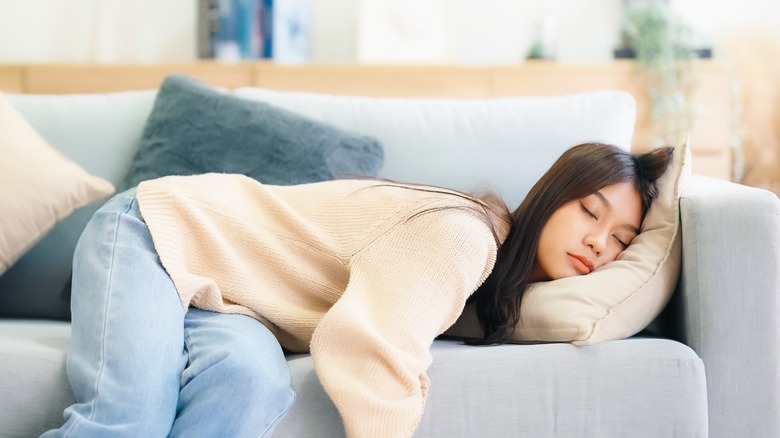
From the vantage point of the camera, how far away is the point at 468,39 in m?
3.67

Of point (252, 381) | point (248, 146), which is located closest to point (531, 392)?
point (252, 381)

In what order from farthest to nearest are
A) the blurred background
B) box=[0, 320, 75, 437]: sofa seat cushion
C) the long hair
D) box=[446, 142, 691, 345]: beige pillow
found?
1. the blurred background
2. the long hair
3. box=[446, 142, 691, 345]: beige pillow
4. box=[0, 320, 75, 437]: sofa seat cushion

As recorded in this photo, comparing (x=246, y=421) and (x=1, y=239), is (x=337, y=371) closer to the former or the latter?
(x=246, y=421)

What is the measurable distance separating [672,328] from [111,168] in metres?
1.31

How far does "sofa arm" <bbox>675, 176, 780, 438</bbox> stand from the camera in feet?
4.94

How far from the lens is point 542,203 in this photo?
67.6 inches

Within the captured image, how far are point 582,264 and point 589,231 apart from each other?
0.21 feet

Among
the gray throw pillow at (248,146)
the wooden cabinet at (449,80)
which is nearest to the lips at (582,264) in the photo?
the gray throw pillow at (248,146)

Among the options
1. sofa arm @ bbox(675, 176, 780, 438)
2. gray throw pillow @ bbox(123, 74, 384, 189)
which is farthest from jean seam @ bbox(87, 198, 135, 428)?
sofa arm @ bbox(675, 176, 780, 438)

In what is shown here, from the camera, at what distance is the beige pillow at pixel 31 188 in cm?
184

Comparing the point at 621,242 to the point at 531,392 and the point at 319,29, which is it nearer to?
the point at 531,392

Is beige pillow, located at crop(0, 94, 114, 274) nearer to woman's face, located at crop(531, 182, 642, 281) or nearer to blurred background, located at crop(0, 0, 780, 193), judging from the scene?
woman's face, located at crop(531, 182, 642, 281)

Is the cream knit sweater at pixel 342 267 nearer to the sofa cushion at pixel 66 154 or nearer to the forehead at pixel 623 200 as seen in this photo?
the forehead at pixel 623 200

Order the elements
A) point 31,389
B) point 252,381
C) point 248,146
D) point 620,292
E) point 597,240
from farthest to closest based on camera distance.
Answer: point 248,146 → point 597,240 → point 620,292 → point 31,389 → point 252,381
